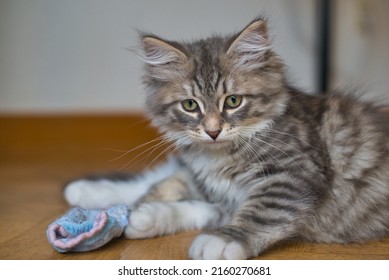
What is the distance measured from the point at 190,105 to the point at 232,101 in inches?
5.1

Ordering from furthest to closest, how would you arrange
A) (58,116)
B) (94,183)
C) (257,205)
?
1. (58,116)
2. (94,183)
3. (257,205)

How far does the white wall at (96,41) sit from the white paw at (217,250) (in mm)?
2194

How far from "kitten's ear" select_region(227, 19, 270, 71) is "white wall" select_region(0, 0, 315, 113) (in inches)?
70.2

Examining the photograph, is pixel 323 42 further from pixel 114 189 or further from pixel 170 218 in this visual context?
pixel 170 218

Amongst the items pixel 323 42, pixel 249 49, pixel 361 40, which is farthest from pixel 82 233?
pixel 361 40

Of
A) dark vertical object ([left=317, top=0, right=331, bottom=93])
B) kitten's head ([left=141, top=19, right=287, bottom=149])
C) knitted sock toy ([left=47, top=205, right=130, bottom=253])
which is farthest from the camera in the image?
dark vertical object ([left=317, top=0, right=331, bottom=93])

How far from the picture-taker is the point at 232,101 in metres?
1.49

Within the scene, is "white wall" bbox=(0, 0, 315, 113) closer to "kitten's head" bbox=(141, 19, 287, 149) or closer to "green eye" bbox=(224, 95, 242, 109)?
"kitten's head" bbox=(141, 19, 287, 149)

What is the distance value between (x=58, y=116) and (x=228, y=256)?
103 inches

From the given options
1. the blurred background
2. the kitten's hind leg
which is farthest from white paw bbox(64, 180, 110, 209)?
the blurred background

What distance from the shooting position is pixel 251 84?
5.01 ft

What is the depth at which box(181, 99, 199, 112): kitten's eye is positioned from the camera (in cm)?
150
